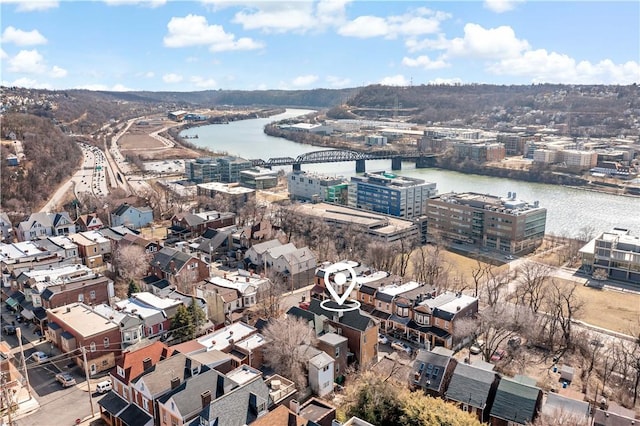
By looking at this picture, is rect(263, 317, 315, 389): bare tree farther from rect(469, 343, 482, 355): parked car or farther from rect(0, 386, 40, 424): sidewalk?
rect(0, 386, 40, 424): sidewalk

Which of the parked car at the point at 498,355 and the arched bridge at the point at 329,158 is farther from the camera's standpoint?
the arched bridge at the point at 329,158

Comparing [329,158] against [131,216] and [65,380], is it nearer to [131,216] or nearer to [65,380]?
[131,216]

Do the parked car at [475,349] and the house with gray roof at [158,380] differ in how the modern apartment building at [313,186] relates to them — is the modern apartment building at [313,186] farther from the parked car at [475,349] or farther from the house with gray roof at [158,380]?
the house with gray roof at [158,380]

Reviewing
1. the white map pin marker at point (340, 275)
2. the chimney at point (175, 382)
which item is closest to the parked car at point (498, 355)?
the white map pin marker at point (340, 275)

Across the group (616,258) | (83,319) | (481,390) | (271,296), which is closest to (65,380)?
(83,319)

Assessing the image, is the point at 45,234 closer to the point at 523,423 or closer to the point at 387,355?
the point at 387,355

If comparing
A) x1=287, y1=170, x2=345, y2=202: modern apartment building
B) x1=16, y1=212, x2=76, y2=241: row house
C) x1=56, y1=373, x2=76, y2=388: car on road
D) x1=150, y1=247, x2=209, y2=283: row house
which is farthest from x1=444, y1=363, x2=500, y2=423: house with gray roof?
x1=287, y1=170, x2=345, y2=202: modern apartment building

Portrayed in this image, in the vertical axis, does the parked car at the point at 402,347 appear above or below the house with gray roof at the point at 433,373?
below
